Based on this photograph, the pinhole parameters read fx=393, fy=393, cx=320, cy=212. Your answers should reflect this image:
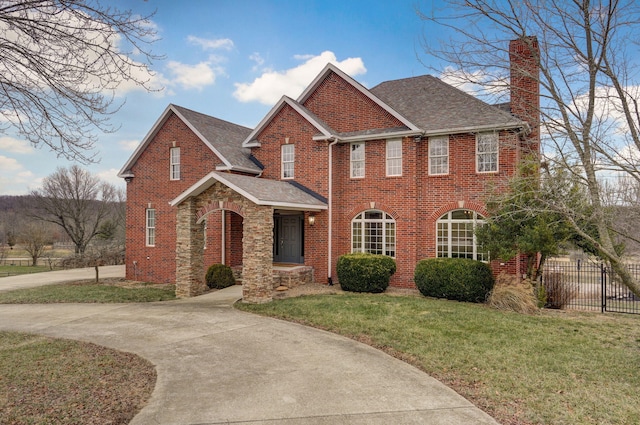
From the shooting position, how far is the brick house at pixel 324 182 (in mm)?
13500

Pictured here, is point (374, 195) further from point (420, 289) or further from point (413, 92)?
point (413, 92)

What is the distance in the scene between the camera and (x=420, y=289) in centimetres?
1321

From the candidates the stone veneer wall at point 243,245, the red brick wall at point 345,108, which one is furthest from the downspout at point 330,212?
the stone veneer wall at point 243,245

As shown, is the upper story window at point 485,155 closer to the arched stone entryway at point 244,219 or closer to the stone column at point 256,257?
the arched stone entryway at point 244,219

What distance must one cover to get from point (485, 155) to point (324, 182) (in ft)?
19.8

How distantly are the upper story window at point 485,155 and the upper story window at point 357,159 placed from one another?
4.38 m

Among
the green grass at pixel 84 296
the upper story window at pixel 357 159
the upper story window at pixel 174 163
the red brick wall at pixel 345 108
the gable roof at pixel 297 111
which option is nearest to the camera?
the green grass at pixel 84 296

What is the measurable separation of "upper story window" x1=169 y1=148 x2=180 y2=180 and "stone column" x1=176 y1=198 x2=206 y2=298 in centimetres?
542

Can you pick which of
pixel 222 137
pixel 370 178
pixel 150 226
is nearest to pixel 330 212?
pixel 370 178

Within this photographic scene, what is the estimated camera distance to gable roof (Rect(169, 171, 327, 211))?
12.3 m

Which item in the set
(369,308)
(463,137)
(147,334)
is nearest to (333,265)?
(369,308)

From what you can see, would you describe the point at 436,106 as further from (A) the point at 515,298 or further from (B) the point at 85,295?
(B) the point at 85,295

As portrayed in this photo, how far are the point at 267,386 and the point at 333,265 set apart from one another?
33.2 ft

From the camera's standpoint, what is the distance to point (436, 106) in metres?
16.1
